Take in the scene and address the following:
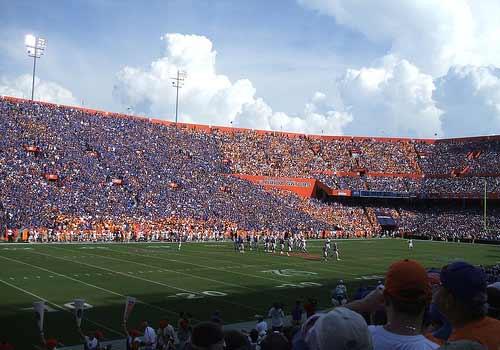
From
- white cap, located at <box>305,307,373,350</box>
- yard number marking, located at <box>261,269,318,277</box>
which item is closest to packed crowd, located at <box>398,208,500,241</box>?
yard number marking, located at <box>261,269,318,277</box>

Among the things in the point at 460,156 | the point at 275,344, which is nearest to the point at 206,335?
the point at 275,344

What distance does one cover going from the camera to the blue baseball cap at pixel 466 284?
298 cm

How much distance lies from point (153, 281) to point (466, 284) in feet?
64.0

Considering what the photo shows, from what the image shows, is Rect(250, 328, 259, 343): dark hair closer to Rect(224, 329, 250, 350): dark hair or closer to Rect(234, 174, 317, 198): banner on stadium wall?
Rect(224, 329, 250, 350): dark hair

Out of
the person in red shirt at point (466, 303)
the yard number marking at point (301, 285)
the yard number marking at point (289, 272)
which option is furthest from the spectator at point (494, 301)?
the yard number marking at point (289, 272)

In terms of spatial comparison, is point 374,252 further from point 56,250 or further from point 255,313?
point 255,313

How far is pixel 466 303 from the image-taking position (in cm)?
302

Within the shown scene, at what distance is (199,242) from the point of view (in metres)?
41.7

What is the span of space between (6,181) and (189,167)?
1882 cm

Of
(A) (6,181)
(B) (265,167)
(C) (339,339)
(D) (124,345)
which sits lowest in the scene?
(D) (124,345)

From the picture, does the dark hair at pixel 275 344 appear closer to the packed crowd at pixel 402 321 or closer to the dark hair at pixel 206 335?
the packed crowd at pixel 402 321

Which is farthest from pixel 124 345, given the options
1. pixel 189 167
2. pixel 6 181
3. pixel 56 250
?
pixel 189 167

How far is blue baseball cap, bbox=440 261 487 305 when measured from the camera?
117 inches

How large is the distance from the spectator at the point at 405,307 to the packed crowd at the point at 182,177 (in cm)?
3830
